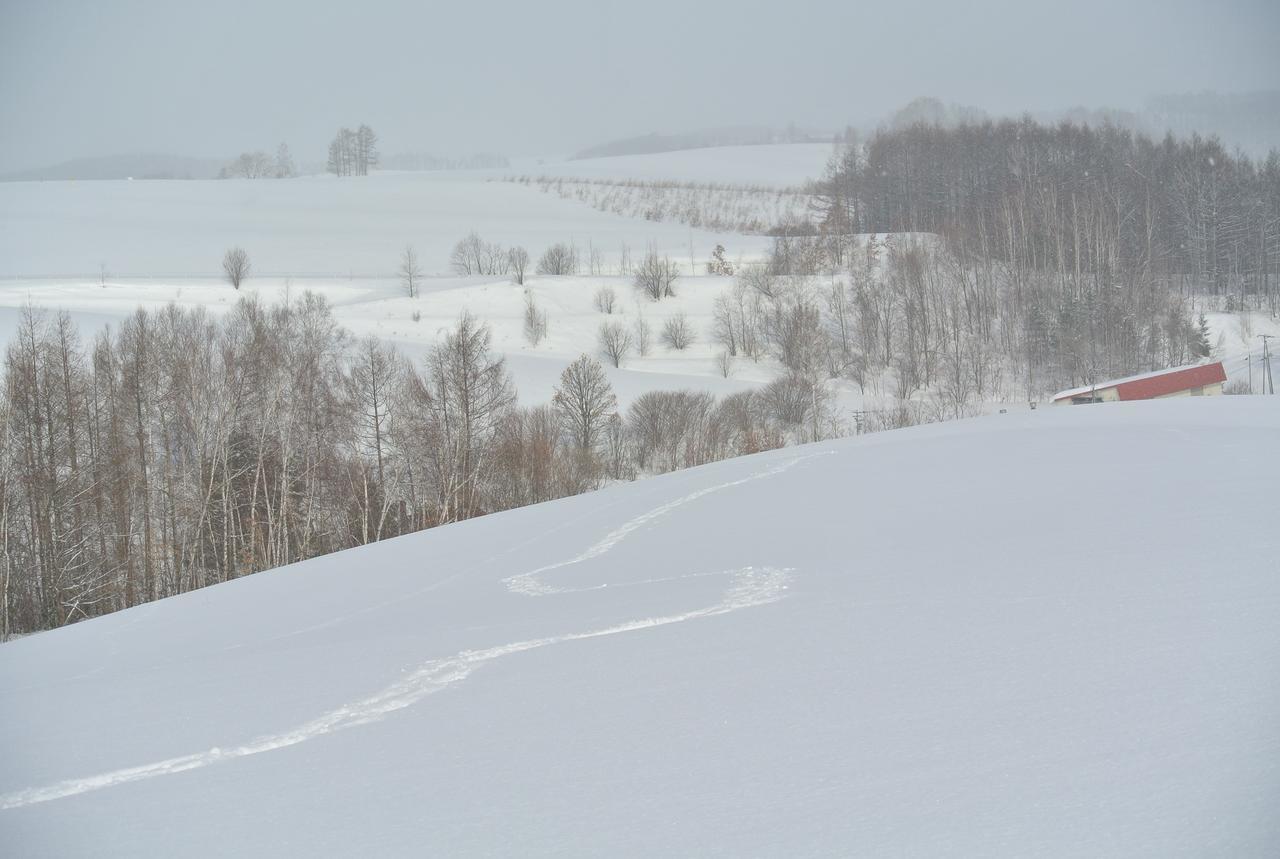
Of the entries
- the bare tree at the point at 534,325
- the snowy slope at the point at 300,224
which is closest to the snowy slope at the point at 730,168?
the snowy slope at the point at 300,224

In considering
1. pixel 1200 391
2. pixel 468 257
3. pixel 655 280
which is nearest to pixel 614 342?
pixel 655 280

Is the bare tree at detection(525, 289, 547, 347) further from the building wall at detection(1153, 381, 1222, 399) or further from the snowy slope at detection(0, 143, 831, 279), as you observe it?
the building wall at detection(1153, 381, 1222, 399)

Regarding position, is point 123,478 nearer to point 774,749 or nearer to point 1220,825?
point 774,749

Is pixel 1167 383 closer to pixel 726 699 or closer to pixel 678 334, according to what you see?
pixel 726 699

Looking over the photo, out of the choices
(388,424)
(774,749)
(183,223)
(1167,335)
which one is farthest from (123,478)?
(183,223)

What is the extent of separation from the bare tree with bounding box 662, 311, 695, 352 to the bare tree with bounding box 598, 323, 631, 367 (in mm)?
2628

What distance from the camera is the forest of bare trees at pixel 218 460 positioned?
83.9 ft

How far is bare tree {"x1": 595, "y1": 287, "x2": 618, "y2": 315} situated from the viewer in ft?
216

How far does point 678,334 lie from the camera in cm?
6172

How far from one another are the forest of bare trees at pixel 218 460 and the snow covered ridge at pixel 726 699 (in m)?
18.9

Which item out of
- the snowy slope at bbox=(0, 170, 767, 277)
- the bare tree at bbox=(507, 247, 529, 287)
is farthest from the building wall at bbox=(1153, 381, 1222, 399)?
the snowy slope at bbox=(0, 170, 767, 277)

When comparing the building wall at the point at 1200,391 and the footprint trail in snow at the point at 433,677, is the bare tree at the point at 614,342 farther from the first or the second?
the footprint trail in snow at the point at 433,677

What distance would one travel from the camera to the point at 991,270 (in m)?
66.8

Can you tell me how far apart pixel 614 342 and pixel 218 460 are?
33.6 m
